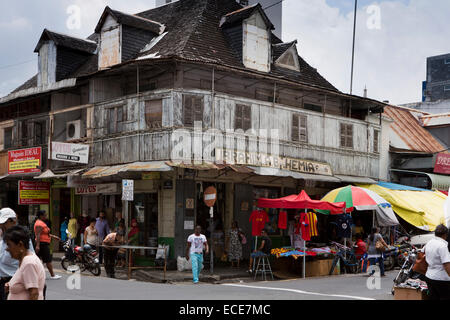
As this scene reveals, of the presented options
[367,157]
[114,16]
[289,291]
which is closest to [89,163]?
[114,16]

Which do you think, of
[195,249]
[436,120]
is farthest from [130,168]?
[436,120]

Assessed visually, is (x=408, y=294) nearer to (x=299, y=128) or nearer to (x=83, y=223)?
(x=299, y=128)

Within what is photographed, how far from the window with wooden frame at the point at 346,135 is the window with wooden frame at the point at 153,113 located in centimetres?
908

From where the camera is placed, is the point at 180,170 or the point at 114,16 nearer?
the point at 180,170

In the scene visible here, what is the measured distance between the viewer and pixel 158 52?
71.9ft

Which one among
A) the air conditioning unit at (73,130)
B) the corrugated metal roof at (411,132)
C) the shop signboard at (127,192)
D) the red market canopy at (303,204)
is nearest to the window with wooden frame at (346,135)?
the corrugated metal roof at (411,132)

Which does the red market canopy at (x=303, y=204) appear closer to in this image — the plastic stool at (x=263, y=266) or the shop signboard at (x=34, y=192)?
the plastic stool at (x=263, y=266)

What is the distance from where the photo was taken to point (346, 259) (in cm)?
2062

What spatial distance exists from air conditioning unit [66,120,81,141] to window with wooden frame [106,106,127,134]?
9.97 feet

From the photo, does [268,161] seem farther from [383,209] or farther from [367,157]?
[367,157]

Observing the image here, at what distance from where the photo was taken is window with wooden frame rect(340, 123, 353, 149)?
25719mm

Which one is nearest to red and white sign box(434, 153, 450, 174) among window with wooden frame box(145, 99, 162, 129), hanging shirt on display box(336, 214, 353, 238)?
hanging shirt on display box(336, 214, 353, 238)

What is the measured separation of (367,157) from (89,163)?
12507 millimetres

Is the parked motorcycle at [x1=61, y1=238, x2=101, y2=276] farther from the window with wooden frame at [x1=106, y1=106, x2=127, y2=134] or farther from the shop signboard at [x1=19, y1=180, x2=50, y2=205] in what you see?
the shop signboard at [x1=19, y1=180, x2=50, y2=205]
